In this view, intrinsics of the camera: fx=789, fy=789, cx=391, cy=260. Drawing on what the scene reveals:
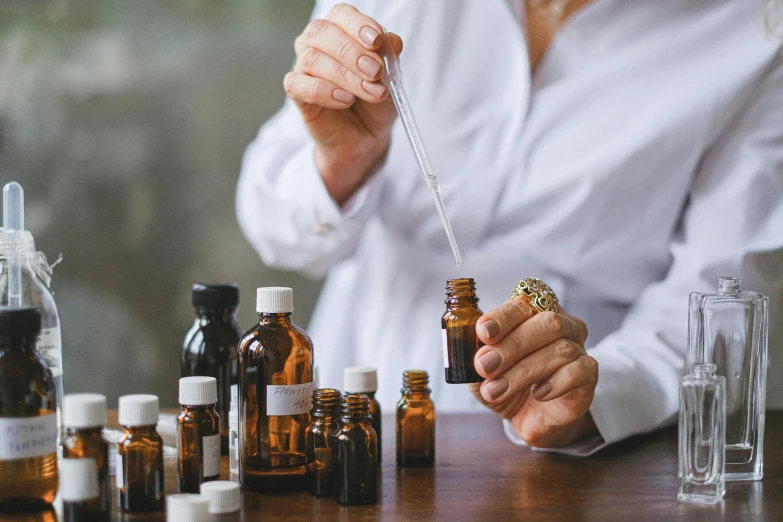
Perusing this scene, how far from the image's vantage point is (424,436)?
1.03m

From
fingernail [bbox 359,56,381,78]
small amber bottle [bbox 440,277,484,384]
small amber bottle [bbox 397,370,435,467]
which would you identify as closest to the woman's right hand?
fingernail [bbox 359,56,381,78]

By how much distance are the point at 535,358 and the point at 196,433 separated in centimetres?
39

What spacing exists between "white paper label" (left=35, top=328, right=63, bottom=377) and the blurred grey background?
1120 mm

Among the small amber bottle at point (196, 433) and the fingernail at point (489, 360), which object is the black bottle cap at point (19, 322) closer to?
the small amber bottle at point (196, 433)

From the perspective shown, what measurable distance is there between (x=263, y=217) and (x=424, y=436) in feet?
A: 2.10

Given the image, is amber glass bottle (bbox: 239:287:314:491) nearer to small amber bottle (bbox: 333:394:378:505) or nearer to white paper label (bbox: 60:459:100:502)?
small amber bottle (bbox: 333:394:378:505)

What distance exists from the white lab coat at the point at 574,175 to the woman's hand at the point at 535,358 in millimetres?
304

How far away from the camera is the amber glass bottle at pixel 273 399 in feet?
2.90

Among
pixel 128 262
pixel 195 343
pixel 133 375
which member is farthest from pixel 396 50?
pixel 133 375

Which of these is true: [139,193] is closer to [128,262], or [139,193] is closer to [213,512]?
[128,262]

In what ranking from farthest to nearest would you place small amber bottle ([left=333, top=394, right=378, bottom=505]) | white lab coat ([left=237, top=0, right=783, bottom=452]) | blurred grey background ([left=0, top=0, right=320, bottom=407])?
blurred grey background ([left=0, top=0, right=320, bottom=407]) < white lab coat ([left=237, top=0, right=783, bottom=452]) < small amber bottle ([left=333, top=394, right=378, bottom=505])

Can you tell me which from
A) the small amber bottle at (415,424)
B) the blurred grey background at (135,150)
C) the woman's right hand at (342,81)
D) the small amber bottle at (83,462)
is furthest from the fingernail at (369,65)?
the blurred grey background at (135,150)

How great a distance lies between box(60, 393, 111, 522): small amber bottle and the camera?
77 cm

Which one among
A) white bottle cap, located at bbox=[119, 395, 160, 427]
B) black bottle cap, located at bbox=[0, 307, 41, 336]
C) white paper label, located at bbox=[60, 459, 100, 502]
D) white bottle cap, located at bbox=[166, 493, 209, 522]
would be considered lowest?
white bottle cap, located at bbox=[166, 493, 209, 522]
